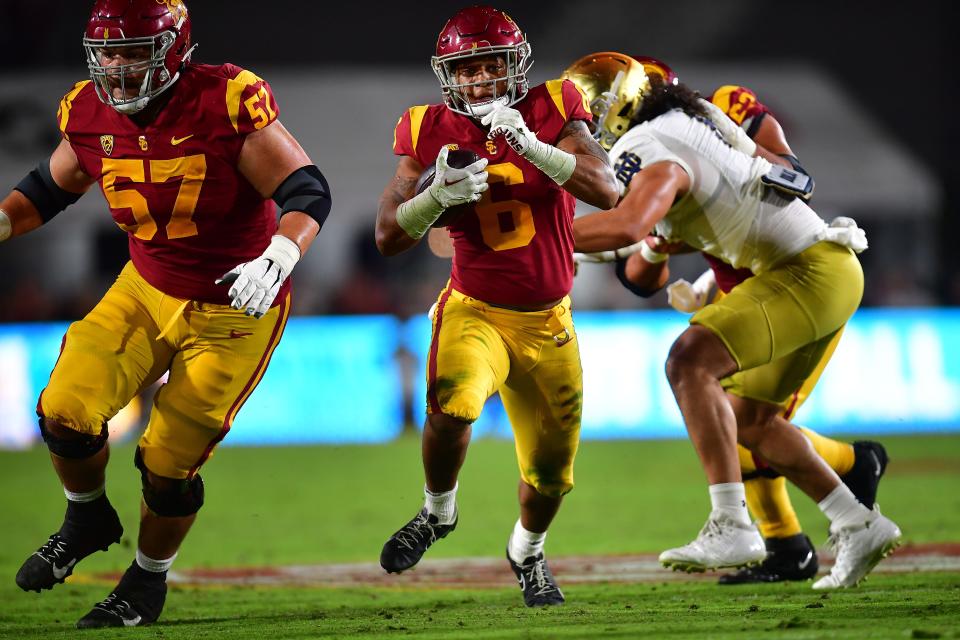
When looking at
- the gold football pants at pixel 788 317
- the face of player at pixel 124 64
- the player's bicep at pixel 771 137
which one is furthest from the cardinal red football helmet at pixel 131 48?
the player's bicep at pixel 771 137

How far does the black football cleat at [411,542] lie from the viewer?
15.1 ft

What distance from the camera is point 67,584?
243 inches

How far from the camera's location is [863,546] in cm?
500

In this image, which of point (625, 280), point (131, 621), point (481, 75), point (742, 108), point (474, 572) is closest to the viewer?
point (131, 621)

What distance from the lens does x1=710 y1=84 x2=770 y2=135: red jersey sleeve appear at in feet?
18.9

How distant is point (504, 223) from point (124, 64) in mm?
1487

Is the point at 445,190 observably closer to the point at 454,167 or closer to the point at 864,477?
the point at 454,167

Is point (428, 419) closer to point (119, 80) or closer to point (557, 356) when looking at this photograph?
point (557, 356)

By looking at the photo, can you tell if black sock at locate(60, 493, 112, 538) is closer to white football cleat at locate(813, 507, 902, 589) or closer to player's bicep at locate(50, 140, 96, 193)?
player's bicep at locate(50, 140, 96, 193)

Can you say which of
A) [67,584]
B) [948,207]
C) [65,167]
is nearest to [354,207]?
[948,207]

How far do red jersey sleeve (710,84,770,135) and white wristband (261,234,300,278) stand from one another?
2.33 m

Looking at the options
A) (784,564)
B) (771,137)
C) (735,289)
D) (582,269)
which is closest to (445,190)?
(735,289)

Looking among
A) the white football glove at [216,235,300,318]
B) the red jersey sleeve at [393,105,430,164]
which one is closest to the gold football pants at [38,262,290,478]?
the white football glove at [216,235,300,318]

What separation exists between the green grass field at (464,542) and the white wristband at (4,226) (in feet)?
4.73
